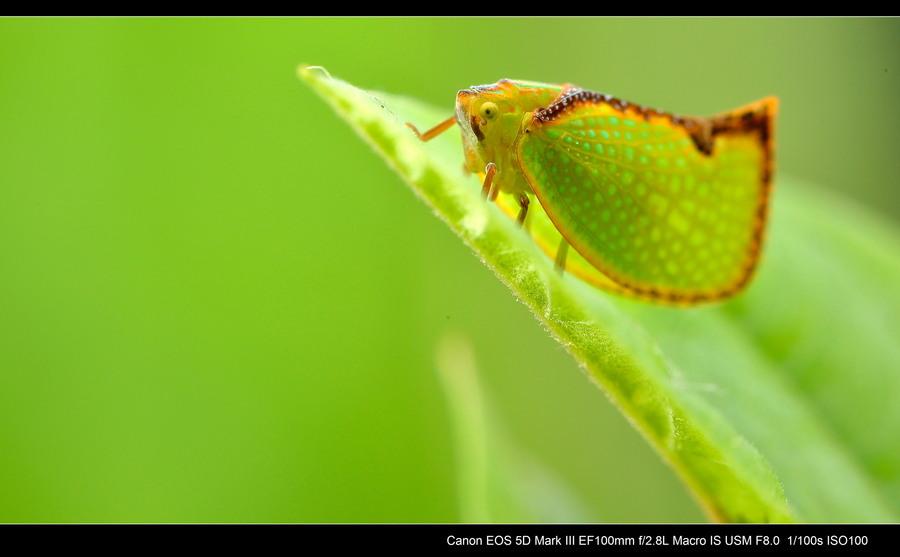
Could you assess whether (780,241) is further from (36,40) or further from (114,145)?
(36,40)

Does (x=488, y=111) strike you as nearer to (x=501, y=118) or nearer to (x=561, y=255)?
(x=501, y=118)

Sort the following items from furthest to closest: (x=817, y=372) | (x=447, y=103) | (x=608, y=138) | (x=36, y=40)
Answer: (x=447, y=103) → (x=36, y=40) → (x=817, y=372) → (x=608, y=138)

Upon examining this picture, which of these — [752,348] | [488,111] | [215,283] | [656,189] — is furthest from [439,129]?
[215,283]

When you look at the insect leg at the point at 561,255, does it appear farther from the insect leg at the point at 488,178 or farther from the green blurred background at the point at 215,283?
the green blurred background at the point at 215,283

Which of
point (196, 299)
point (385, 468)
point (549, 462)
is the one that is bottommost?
point (549, 462)
